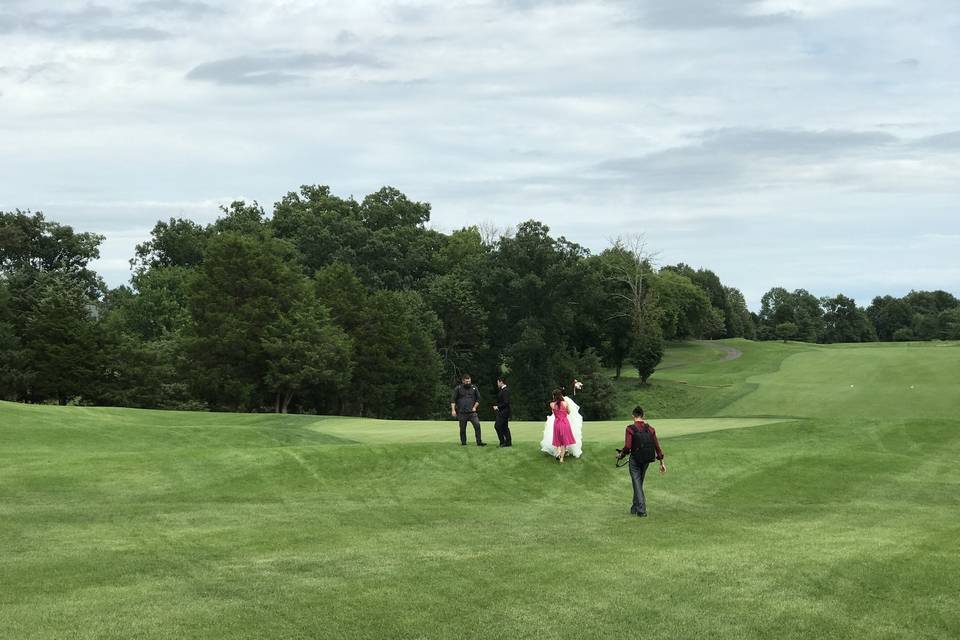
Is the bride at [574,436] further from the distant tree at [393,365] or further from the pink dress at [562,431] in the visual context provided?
the distant tree at [393,365]

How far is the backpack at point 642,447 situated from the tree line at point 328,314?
175 ft

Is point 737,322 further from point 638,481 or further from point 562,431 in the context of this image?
point 638,481

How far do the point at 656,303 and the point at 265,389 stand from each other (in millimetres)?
60153

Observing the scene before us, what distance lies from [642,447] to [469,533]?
4.70 m

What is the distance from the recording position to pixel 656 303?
4872 inches

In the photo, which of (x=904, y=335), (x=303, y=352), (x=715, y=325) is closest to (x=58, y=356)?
(x=303, y=352)

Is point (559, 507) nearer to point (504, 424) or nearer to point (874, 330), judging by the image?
point (504, 424)

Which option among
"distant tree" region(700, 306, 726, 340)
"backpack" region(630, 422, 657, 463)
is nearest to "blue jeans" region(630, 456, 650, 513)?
"backpack" region(630, 422, 657, 463)

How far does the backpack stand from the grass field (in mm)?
1437

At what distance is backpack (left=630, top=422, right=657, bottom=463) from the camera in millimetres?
21453

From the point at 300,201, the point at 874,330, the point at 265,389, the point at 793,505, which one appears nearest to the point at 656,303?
the point at 300,201

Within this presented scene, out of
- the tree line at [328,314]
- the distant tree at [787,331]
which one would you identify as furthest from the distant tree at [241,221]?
the distant tree at [787,331]

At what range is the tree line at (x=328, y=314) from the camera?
74875 millimetres

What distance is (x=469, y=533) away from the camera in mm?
18875
